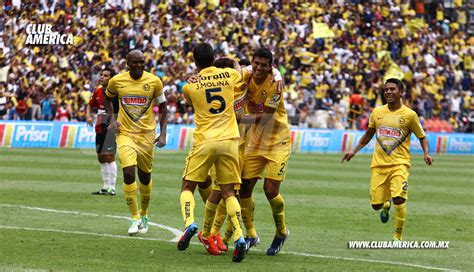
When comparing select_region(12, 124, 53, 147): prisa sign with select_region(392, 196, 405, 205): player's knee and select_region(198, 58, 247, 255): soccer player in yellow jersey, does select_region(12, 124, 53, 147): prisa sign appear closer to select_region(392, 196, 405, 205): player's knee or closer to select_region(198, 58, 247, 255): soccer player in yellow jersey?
select_region(392, 196, 405, 205): player's knee

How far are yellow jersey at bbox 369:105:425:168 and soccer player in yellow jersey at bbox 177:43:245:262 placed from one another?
3.21 metres

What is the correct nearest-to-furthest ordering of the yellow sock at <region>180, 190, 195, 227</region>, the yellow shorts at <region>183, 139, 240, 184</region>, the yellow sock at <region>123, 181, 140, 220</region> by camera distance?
1. the yellow sock at <region>180, 190, 195, 227</region>
2. the yellow shorts at <region>183, 139, 240, 184</region>
3. the yellow sock at <region>123, 181, 140, 220</region>

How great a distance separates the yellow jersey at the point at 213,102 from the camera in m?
10.6

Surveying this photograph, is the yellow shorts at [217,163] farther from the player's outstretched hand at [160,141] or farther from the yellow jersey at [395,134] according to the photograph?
the yellow jersey at [395,134]

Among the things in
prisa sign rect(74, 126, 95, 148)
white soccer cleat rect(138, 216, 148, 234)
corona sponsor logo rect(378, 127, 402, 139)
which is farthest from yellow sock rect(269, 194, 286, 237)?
prisa sign rect(74, 126, 95, 148)

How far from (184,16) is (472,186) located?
19.0 m

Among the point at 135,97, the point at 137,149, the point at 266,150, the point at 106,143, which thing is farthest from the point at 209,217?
the point at 106,143

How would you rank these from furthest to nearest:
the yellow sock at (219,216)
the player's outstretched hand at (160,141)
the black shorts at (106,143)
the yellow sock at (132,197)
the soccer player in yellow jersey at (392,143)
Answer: the black shorts at (106,143) < the soccer player in yellow jersey at (392,143) < the yellow sock at (132,197) < the player's outstretched hand at (160,141) < the yellow sock at (219,216)

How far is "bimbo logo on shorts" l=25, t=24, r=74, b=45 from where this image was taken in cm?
3444

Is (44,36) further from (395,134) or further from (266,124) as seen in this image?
(266,124)

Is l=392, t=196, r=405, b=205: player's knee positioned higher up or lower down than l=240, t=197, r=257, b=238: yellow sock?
lower down

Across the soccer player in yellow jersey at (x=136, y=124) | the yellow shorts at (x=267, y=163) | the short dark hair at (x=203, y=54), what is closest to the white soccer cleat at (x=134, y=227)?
the soccer player in yellow jersey at (x=136, y=124)

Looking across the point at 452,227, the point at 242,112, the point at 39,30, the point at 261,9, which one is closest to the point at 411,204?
the point at 452,227

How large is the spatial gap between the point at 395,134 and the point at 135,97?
11.7 ft
